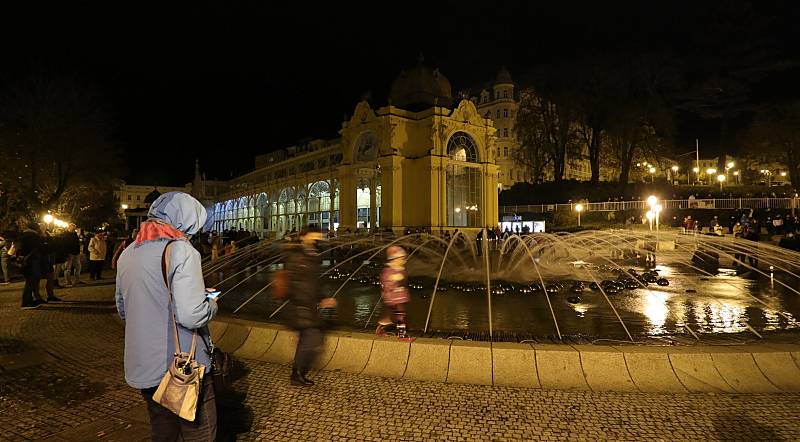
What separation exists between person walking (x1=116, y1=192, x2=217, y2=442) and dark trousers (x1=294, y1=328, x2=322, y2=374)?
2.75 metres

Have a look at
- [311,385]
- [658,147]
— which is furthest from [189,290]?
[658,147]

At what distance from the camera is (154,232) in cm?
330

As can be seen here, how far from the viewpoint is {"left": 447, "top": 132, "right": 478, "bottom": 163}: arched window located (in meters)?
44.7

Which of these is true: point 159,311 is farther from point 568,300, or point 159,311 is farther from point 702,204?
point 702,204

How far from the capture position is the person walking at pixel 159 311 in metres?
3.16

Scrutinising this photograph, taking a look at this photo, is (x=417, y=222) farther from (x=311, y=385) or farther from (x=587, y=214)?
(x=311, y=385)

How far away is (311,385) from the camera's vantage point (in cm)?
598

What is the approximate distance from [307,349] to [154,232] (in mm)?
3220

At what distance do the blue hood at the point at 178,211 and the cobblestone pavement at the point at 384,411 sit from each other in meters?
2.36

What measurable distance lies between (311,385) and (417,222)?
123 feet

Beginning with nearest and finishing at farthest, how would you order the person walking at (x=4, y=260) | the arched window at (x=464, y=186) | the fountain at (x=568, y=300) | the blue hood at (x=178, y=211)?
Result: 1. the blue hood at (x=178, y=211)
2. the fountain at (x=568, y=300)
3. the person walking at (x=4, y=260)
4. the arched window at (x=464, y=186)

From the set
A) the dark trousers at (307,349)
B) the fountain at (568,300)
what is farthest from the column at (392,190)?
the dark trousers at (307,349)

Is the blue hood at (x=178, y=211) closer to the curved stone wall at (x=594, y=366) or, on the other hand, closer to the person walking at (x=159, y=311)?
the person walking at (x=159, y=311)

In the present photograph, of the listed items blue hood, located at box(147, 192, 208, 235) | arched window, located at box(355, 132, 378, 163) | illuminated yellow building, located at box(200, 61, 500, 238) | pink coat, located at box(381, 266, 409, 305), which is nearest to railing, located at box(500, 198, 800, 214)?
illuminated yellow building, located at box(200, 61, 500, 238)
